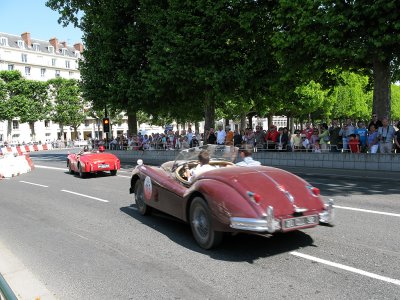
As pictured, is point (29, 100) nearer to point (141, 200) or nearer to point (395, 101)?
point (141, 200)

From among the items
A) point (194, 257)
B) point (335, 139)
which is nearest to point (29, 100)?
point (335, 139)

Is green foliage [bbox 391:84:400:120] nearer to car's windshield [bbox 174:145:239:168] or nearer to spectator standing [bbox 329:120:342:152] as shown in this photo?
spectator standing [bbox 329:120:342:152]

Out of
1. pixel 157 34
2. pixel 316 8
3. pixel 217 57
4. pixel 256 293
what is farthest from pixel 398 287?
pixel 157 34

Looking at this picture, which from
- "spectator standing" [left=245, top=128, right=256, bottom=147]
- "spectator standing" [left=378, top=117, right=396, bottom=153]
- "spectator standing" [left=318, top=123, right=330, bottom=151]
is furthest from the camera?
"spectator standing" [left=245, top=128, right=256, bottom=147]

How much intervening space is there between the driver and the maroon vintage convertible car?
16 centimetres

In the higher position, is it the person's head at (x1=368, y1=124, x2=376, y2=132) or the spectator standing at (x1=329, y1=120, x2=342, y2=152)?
the person's head at (x1=368, y1=124, x2=376, y2=132)

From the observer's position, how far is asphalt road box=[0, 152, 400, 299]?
4.14 meters

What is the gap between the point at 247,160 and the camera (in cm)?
653

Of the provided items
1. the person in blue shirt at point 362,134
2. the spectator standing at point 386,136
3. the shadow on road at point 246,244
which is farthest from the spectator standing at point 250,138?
the shadow on road at point 246,244

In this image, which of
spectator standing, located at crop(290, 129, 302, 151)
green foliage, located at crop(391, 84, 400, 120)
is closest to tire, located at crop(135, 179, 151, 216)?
spectator standing, located at crop(290, 129, 302, 151)

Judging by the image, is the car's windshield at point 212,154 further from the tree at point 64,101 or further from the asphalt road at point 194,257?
the tree at point 64,101

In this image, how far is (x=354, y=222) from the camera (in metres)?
6.66

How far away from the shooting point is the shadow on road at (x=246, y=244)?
5.24 meters

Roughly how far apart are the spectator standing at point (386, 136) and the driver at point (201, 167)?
9344 millimetres
